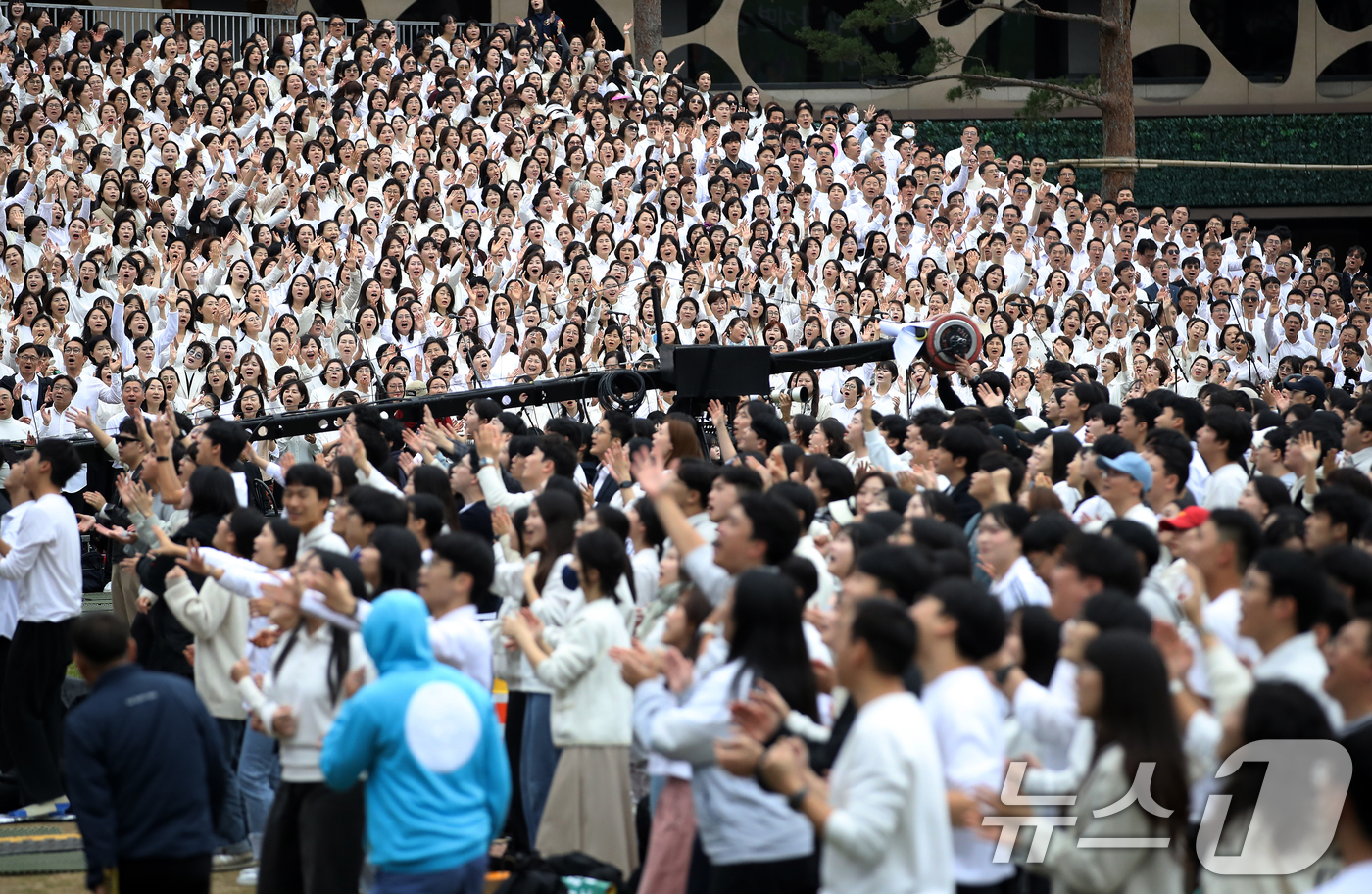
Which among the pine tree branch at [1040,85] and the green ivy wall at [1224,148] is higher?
the pine tree branch at [1040,85]

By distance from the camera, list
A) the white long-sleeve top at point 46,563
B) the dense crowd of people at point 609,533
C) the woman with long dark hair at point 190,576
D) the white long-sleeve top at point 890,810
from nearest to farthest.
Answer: the white long-sleeve top at point 890,810, the dense crowd of people at point 609,533, the woman with long dark hair at point 190,576, the white long-sleeve top at point 46,563

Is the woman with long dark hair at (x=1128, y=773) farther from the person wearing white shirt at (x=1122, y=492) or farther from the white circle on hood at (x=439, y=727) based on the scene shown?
the person wearing white shirt at (x=1122, y=492)

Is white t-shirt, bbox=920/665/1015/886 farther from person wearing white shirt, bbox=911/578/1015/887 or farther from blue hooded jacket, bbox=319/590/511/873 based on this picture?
blue hooded jacket, bbox=319/590/511/873

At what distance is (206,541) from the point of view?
595 cm

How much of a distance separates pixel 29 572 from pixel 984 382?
5465mm

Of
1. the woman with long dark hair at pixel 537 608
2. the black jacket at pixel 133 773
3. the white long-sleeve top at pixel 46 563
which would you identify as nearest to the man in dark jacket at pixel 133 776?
the black jacket at pixel 133 773

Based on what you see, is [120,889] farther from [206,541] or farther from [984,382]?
[984,382]

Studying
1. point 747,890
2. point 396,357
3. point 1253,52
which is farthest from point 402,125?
point 1253,52

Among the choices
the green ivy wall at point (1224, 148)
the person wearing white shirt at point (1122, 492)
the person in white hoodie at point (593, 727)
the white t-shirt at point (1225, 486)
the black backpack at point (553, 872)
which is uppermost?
the green ivy wall at point (1224, 148)

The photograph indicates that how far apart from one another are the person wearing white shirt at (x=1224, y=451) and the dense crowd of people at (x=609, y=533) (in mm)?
28

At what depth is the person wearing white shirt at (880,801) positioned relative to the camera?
3135 mm

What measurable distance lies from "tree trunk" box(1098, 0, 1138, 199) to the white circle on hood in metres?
16.8

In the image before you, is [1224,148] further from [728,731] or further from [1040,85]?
[728,731]

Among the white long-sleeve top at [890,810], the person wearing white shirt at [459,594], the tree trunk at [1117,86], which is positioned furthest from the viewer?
the tree trunk at [1117,86]
